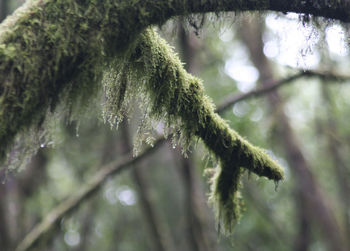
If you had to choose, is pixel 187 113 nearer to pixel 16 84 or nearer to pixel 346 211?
pixel 16 84

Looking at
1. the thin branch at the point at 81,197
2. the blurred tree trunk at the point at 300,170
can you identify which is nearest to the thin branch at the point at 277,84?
the thin branch at the point at 81,197

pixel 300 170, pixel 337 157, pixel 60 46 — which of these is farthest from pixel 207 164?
pixel 337 157

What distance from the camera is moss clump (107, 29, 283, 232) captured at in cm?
177

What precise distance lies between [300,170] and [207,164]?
516cm

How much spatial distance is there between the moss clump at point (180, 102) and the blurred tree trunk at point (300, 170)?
14.3 ft

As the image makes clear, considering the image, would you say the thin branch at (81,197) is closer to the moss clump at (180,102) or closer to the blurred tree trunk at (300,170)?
the moss clump at (180,102)

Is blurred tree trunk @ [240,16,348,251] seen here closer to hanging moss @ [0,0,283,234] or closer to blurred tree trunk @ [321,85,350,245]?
blurred tree trunk @ [321,85,350,245]

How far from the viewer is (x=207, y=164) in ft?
7.27

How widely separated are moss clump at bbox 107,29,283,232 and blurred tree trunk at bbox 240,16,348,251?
4360 millimetres

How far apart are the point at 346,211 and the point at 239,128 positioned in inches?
173

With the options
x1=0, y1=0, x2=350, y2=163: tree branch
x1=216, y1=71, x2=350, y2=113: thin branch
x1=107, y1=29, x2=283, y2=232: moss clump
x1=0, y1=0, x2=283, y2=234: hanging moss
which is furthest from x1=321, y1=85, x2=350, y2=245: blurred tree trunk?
x1=0, y1=0, x2=350, y2=163: tree branch

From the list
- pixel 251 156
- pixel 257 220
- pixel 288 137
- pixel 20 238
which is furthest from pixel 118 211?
pixel 251 156

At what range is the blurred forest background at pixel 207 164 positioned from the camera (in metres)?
2.25

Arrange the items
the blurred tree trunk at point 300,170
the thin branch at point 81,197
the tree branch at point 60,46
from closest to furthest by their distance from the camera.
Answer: the tree branch at point 60,46, the thin branch at point 81,197, the blurred tree trunk at point 300,170
